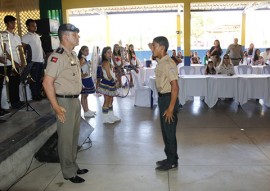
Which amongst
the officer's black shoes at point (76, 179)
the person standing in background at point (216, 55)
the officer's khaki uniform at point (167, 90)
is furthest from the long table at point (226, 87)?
the officer's black shoes at point (76, 179)

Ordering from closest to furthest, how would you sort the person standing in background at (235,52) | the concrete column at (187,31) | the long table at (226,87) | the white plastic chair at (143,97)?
the long table at (226,87)
the white plastic chair at (143,97)
the person standing in background at (235,52)
the concrete column at (187,31)

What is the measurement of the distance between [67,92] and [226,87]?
14.2 feet

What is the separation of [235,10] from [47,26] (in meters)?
12.1

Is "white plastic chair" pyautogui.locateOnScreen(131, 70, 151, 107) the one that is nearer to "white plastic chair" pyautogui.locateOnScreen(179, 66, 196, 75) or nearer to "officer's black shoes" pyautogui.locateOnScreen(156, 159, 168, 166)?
"white plastic chair" pyautogui.locateOnScreen(179, 66, 196, 75)

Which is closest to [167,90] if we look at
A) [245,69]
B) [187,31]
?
[245,69]

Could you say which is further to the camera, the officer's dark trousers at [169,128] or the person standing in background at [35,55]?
the person standing in background at [35,55]

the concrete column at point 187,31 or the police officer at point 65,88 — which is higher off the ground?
the concrete column at point 187,31

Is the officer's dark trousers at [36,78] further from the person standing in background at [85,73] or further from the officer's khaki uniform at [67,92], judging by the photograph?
the officer's khaki uniform at [67,92]

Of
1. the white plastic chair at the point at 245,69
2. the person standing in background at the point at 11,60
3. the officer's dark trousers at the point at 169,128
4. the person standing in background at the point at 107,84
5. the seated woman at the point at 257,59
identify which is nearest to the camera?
the officer's dark trousers at the point at 169,128

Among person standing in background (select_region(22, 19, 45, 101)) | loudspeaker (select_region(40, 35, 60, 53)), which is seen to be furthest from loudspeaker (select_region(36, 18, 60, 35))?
person standing in background (select_region(22, 19, 45, 101))

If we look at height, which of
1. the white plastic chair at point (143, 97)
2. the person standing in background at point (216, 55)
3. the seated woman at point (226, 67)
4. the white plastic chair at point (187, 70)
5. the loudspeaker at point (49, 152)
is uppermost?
the person standing in background at point (216, 55)

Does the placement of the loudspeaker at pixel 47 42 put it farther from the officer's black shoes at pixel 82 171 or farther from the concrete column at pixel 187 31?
the concrete column at pixel 187 31

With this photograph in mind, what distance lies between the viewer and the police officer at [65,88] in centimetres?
246

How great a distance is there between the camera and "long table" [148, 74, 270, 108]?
5.91m
